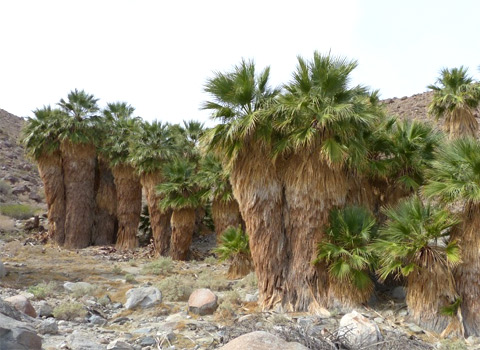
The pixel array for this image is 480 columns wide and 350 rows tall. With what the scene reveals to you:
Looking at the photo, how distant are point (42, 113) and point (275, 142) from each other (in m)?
20.0

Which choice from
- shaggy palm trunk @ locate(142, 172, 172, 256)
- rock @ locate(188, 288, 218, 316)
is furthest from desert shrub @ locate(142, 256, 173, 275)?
rock @ locate(188, 288, 218, 316)

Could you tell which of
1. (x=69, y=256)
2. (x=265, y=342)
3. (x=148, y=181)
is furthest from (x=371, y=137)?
(x=69, y=256)

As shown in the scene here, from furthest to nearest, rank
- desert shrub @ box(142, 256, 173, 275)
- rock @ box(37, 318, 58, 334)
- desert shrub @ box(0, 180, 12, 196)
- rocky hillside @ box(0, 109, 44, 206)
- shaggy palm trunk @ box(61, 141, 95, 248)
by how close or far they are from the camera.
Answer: rocky hillside @ box(0, 109, 44, 206) → desert shrub @ box(0, 180, 12, 196) → shaggy palm trunk @ box(61, 141, 95, 248) → desert shrub @ box(142, 256, 173, 275) → rock @ box(37, 318, 58, 334)

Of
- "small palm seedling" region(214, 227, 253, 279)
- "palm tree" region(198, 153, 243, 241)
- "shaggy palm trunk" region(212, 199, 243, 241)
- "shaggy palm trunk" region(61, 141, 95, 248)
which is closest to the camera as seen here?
"small palm seedling" region(214, 227, 253, 279)

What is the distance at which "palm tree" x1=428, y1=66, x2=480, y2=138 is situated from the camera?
67.7 ft

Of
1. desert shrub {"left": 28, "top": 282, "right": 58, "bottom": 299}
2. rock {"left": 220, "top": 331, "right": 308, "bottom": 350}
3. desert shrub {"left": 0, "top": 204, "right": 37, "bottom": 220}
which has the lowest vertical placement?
desert shrub {"left": 28, "top": 282, "right": 58, "bottom": 299}

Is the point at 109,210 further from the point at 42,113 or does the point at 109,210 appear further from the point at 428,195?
the point at 428,195

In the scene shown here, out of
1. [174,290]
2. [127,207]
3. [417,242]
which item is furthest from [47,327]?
[127,207]

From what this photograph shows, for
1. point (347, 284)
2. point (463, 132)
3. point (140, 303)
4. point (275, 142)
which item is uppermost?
Answer: point (463, 132)

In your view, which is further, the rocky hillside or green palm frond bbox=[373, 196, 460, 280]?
the rocky hillside

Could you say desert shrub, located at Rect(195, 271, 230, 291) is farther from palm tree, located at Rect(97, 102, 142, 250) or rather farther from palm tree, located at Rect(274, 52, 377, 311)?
palm tree, located at Rect(97, 102, 142, 250)

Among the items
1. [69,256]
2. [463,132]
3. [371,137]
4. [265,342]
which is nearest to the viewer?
[265,342]

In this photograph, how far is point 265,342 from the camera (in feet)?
20.8

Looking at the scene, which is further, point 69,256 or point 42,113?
point 42,113
